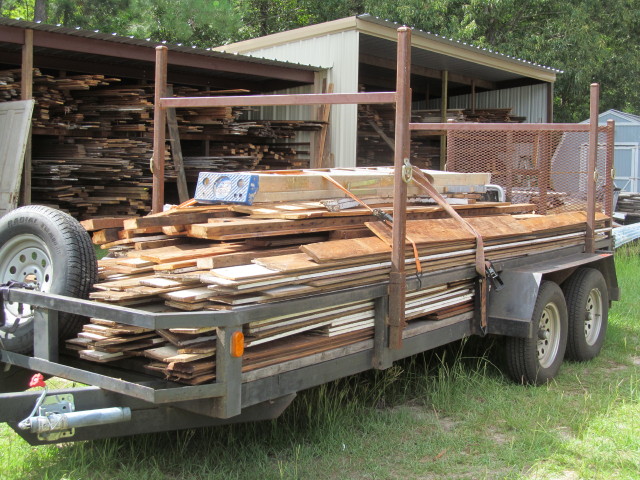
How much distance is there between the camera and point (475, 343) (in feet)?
22.2

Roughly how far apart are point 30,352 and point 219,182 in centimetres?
159

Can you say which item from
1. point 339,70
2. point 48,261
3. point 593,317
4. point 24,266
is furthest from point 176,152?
point 48,261

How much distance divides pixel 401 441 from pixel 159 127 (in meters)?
2.88

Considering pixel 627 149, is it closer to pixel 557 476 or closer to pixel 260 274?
pixel 557 476

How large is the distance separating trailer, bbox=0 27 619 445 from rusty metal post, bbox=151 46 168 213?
0.01m

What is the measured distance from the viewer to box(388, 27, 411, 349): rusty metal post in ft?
14.0

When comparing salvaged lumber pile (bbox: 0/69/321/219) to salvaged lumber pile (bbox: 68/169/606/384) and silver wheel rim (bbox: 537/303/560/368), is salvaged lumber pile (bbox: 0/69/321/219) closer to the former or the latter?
salvaged lumber pile (bbox: 68/169/606/384)

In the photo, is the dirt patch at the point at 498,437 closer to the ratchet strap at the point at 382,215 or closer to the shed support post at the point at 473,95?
the ratchet strap at the point at 382,215

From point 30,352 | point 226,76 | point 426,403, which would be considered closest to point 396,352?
point 426,403

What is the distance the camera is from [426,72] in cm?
1855

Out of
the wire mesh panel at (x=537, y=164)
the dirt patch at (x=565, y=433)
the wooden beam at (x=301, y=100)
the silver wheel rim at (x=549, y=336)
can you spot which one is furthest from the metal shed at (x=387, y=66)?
the dirt patch at (x=565, y=433)

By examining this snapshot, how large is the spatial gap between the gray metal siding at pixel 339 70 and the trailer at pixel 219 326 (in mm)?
8884

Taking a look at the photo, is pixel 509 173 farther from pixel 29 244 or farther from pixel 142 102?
pixel 142 102

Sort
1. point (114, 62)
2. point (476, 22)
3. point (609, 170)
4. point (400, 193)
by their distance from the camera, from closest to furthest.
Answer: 1. point (400, 193)
2. point (609, 170)
3. point (114, 62)
4. point (476, 22)
